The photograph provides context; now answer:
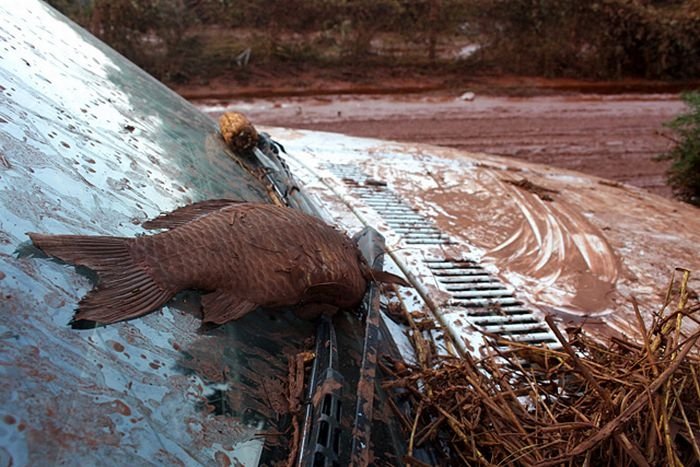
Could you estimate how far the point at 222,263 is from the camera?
133 cm

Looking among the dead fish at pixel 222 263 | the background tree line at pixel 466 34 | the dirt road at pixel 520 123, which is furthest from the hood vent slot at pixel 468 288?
the background tree line at pixel 466 34

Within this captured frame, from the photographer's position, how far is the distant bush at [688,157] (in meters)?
6.44

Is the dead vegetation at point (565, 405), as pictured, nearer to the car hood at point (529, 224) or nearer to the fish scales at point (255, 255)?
the fish scales at point (255, 255)

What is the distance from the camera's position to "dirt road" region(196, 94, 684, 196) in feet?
29.2

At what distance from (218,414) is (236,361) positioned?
0.47 feet

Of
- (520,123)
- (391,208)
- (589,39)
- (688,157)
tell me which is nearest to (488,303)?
(391,208)

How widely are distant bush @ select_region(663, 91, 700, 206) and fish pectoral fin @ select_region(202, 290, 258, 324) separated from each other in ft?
21.4

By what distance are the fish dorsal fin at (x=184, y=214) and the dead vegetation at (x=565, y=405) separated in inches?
26.7

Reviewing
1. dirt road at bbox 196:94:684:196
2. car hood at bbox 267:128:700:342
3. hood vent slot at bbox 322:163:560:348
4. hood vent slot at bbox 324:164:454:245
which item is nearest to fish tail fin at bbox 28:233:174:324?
hood vent slot at bbox 322:163:560:348

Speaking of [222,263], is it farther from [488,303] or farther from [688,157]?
[688,157]

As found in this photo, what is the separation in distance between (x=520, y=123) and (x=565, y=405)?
10.1m

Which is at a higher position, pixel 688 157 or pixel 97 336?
pixel 97 336

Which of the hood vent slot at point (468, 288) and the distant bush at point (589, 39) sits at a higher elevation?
the distant bush at point (589, 39)

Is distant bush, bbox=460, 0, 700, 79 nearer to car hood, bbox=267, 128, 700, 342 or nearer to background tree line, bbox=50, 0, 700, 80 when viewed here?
background tree line, bbox=50, 0, 700, 80
